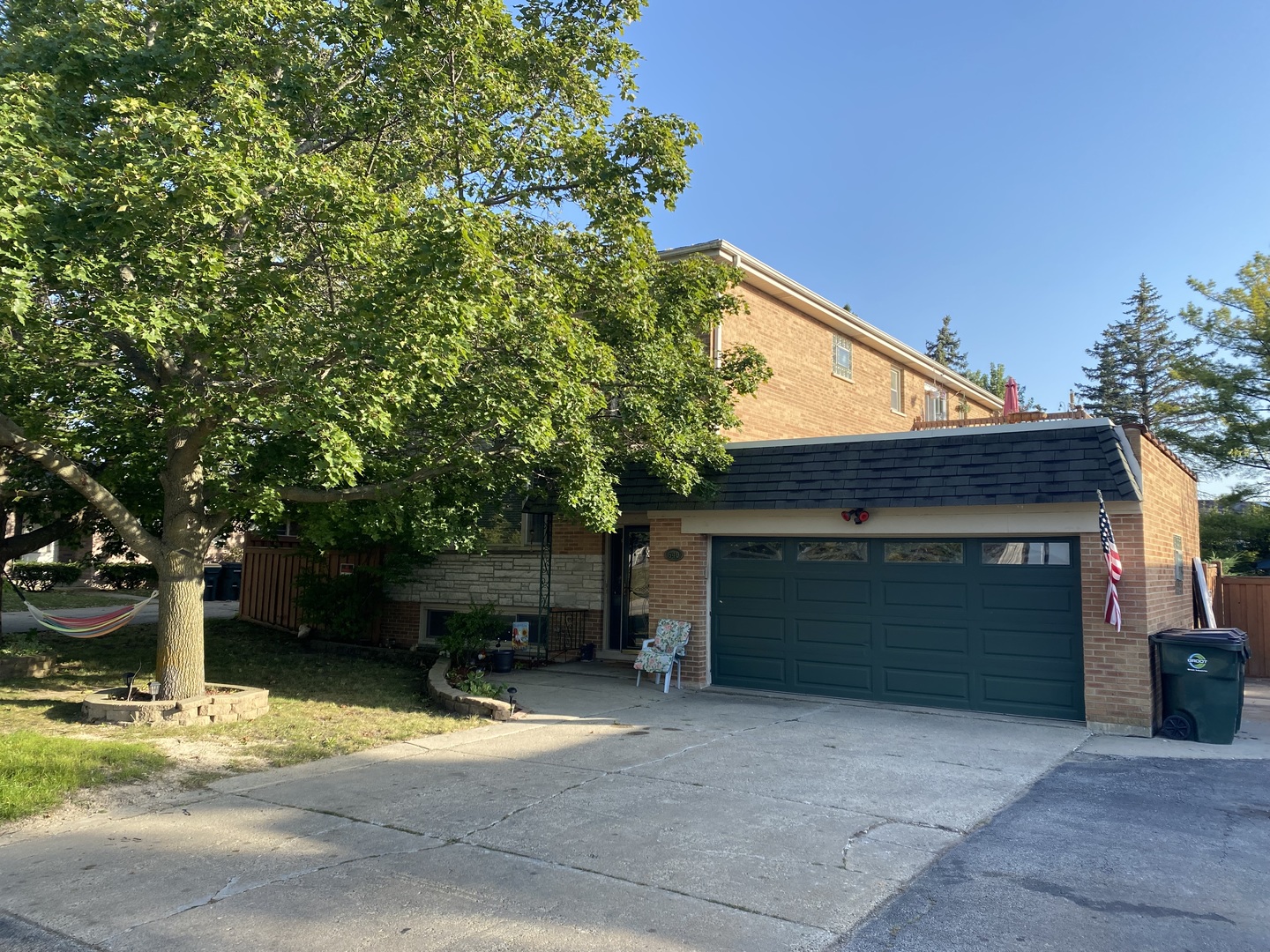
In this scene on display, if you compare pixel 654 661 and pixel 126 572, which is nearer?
pixel 654 661

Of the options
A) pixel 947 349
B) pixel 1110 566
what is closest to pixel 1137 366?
pixel 947 349

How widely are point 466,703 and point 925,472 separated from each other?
5928 mm

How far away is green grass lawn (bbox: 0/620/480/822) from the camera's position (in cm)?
823

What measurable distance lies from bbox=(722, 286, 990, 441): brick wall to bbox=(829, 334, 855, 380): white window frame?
0.11m

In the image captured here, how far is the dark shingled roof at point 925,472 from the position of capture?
9.15 m

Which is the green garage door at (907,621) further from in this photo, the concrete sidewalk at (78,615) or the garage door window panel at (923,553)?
the concrete sidewalk at (78,615)

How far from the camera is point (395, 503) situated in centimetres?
943

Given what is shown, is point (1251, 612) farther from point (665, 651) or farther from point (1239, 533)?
point (665, 651)

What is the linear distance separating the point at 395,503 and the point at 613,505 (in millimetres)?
2388

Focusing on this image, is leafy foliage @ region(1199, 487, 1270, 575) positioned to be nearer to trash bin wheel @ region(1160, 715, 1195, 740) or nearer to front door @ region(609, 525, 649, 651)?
trash bin wheel @ region(1160, 715, 1195, 740)

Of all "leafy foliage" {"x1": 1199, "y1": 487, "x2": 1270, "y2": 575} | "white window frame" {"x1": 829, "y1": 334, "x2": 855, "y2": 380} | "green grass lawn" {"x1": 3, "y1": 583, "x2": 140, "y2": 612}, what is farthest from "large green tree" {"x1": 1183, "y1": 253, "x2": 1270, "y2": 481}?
"green grass lawn" {"x1": 3, "y1": 583, "x2": 140, "y2": 612}

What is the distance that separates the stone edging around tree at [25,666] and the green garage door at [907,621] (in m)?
8.71

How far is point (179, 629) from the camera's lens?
894 centimetres

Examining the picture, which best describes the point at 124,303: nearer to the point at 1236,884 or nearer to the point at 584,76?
the point at 584,76
